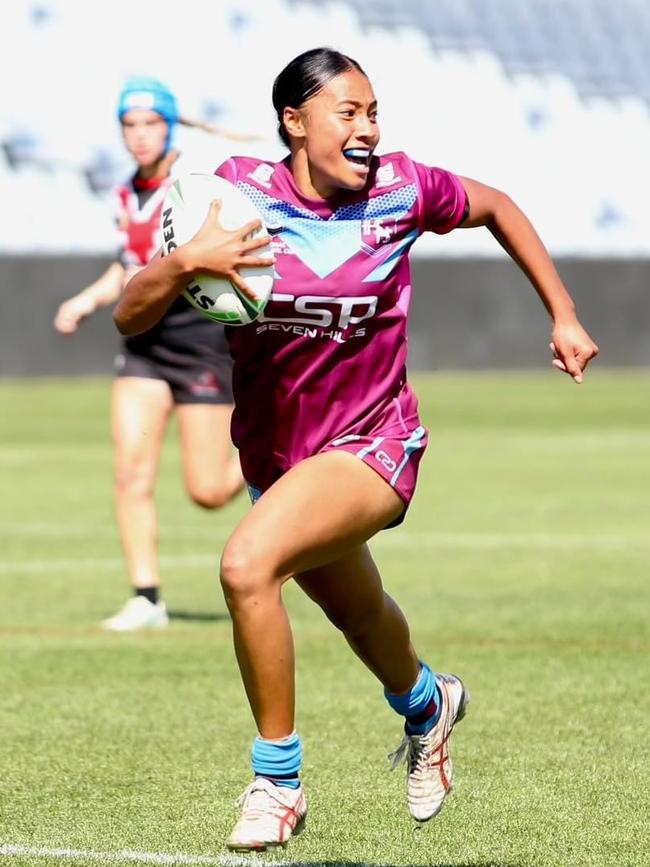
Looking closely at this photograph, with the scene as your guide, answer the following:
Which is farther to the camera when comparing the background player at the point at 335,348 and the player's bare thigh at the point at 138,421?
the player's bare thigh at the point at 138,421

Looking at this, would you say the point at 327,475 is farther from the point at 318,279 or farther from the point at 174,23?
the point at 174,23

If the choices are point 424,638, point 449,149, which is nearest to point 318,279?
point 424,638

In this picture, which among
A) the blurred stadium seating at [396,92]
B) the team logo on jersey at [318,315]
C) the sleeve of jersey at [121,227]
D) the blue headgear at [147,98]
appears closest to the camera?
the team logo on jersey at [318,315]

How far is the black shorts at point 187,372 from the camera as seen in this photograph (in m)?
9.09

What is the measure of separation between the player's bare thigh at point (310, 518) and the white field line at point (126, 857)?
2.45 ft

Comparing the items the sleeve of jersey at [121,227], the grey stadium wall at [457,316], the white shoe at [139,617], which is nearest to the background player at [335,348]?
the white shoe at [139,617]

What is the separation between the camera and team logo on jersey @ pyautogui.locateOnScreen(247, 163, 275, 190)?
198 inches

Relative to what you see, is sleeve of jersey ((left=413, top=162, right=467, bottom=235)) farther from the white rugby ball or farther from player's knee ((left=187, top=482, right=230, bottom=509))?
player's knee ((left=187, top=482, right=230, bottom=509))

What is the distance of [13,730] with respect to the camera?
6.57m

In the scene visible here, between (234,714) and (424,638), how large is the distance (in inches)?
71.1

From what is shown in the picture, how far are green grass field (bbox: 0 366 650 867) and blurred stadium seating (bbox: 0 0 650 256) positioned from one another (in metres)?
19.6

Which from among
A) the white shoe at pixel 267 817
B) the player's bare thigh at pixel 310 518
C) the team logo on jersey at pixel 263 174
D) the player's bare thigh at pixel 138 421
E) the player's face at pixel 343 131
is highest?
the player's face at pixel 343 131

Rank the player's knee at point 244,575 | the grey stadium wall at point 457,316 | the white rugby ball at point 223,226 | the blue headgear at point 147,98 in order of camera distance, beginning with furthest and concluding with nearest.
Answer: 1. the grey stadium wall at point 457,316
2. the blue headgear at point 147,98
3. the white rugby ball at point 223,226
4. the player's knee at point 244,575

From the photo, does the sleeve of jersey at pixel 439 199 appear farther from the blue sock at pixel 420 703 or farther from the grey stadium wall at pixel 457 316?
the grey stadium wall at pixel 457 316
